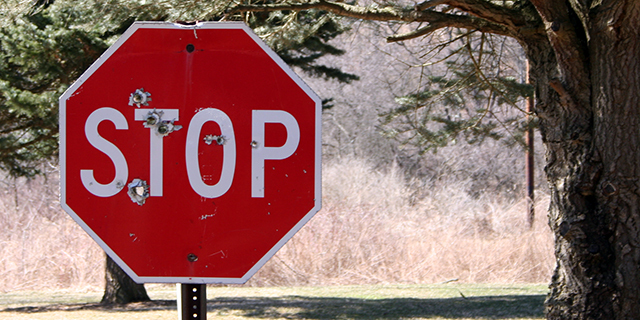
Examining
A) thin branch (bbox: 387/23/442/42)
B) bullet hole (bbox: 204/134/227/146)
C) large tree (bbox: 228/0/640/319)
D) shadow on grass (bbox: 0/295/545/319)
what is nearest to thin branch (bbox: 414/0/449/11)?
large tree (bbox: 228/0/640/319)

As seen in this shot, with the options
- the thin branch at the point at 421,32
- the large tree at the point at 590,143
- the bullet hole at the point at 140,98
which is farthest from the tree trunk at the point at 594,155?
the bullet hole at the point at 140,98

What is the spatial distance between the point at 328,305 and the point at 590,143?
499 centimetres

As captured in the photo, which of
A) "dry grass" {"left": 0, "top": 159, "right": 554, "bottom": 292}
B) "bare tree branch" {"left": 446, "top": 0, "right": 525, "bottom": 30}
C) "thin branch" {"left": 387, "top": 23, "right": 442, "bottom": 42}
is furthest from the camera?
"dry grass" {"left": 0, "top": 159, "right": 554, "bottom": 292}

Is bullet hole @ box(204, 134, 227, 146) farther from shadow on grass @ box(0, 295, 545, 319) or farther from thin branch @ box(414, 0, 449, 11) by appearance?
shadow on grass @ box(0, 295, 545, 319)

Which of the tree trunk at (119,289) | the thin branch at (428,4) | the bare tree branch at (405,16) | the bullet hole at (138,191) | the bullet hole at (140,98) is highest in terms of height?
the bare tree branch at (405,16)

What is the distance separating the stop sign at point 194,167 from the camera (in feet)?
6.82

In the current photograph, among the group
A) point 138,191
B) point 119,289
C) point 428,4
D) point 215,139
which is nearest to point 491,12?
point 428,4

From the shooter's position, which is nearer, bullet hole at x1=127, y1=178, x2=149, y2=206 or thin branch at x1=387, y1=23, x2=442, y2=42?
bullet hole at x1=127, y1=178, x2=149, y2=206

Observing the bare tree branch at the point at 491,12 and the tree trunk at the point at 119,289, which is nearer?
the bare tree branch at the point at 491,12

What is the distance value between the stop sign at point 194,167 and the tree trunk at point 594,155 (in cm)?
293

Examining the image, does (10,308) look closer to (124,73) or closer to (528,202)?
(124,73)

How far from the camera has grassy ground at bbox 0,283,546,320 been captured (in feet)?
25.9

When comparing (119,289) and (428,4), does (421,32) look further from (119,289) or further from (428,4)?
(119,289)

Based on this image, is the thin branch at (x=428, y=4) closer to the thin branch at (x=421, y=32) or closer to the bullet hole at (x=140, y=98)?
the thin branch at (x=421, y=32)
